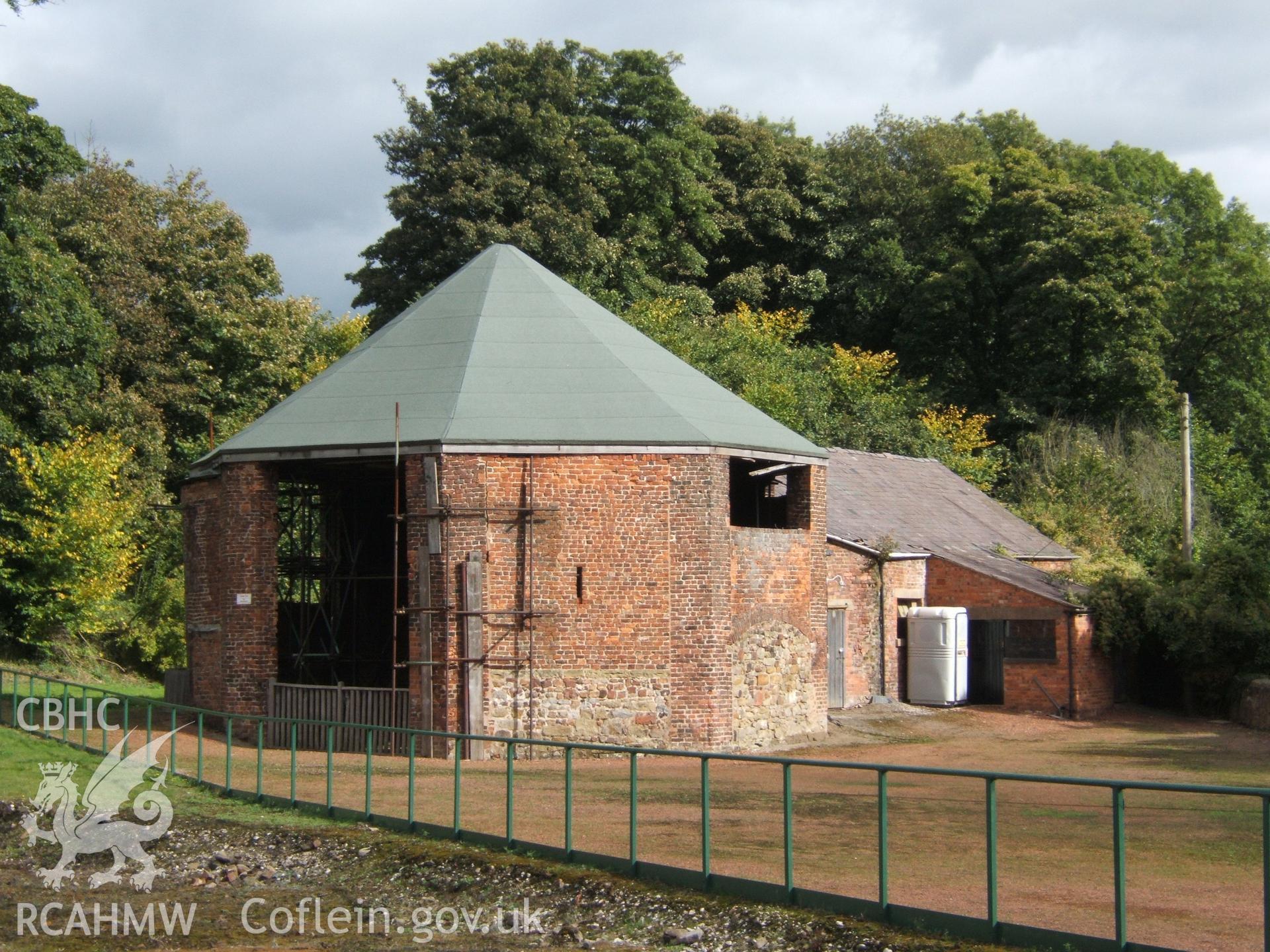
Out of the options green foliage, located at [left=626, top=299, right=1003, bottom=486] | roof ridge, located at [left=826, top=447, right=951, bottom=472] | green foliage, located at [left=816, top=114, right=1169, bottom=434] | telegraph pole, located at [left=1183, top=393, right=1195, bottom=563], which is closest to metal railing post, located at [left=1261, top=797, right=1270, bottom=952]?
telegraph pole, located at [left=1183, top=393, right=1195, bottom=563]

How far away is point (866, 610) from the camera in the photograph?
96.1 ft

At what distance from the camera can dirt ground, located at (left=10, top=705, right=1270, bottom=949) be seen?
364 inches

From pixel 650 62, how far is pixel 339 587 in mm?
27555

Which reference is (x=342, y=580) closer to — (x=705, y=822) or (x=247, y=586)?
(x=247, y=586)

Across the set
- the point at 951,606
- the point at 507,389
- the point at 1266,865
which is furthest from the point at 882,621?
the point at 1266,865

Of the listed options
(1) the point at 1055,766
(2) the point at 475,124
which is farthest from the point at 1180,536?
(2) the point at 475,124

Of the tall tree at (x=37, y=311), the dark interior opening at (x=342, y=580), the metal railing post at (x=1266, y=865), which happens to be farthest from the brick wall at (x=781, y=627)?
the tall tree at (x=37, y=311)

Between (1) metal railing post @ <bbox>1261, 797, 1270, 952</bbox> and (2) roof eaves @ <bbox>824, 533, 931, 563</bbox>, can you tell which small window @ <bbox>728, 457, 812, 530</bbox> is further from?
(1) metal railing post @ <bbox>1261, 797, 1270, 952</bbox>

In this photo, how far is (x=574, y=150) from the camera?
4631 cm

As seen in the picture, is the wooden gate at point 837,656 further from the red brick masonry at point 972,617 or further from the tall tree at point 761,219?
the tall tree at point 761,219

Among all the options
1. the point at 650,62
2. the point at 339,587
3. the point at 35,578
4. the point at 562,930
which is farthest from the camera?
the point at 650,62

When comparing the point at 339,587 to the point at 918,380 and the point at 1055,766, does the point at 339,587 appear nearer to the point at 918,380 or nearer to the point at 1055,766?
the point at 1055,766

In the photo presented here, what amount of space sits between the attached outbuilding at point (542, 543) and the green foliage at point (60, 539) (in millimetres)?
8627

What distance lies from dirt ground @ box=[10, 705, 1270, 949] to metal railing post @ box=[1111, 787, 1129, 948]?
4.9 inches
